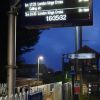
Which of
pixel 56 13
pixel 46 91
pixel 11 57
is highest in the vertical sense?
pixel 56 13

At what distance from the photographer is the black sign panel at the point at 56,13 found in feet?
52.1

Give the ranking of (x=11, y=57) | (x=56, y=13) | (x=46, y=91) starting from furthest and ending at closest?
(x=46, y=91)
(x=56, y=13)
(x=11, y=57)

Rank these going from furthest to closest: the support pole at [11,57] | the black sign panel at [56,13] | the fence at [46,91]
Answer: the black sign panel at [56,13] < the fence at [46,91] < the support pole at [11,57]

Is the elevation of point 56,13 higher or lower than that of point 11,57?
higher

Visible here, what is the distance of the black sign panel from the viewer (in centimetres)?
1588

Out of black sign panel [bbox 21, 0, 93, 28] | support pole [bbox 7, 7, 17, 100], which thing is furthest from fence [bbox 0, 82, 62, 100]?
black sign panel [bbox 21, 0, 93, 28]

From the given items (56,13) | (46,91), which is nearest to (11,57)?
(56,13)

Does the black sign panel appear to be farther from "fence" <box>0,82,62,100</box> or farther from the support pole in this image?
the support pole

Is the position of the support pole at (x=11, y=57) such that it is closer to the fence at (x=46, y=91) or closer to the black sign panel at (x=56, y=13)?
the fence at (x=46, y=91)

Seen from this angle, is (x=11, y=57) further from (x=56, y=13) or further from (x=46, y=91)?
(x=46, y=91)

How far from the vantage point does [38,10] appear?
53.7ft

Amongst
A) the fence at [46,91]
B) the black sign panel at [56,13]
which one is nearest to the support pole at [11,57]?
the fence at [46,91]

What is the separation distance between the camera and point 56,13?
1597 centimetres

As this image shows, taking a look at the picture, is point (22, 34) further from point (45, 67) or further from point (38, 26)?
point (45, 67)
